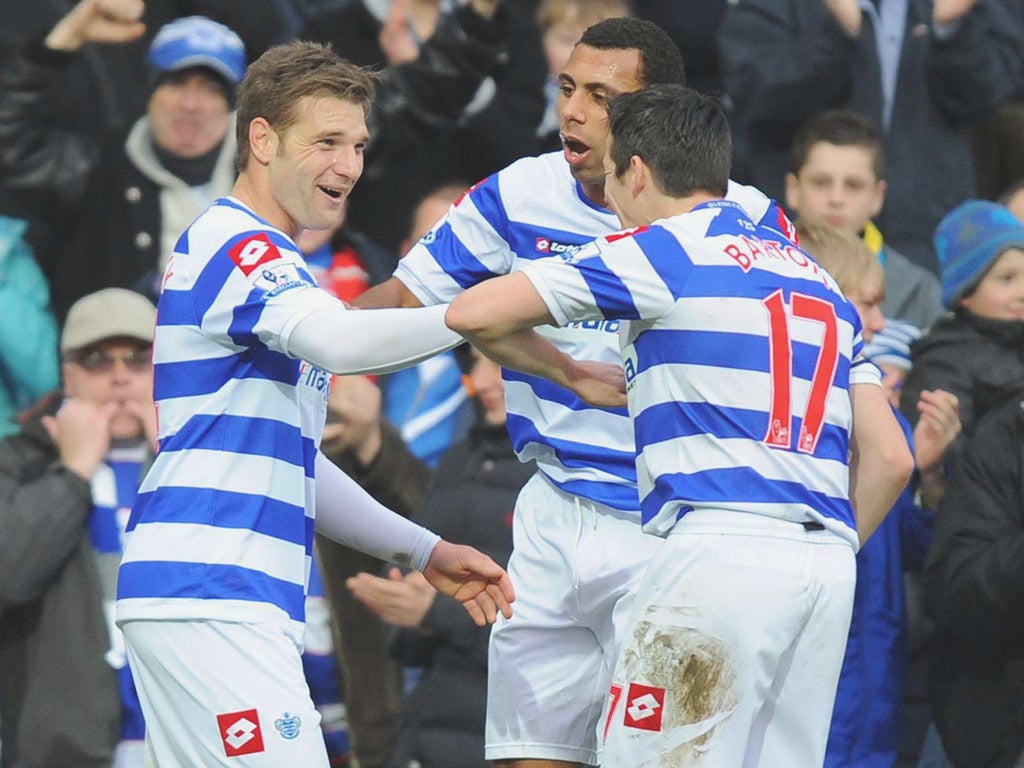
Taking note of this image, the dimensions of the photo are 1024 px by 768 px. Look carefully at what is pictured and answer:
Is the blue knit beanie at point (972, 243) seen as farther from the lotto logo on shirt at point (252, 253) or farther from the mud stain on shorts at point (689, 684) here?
the lotto logo on shirt at point (252, 253)

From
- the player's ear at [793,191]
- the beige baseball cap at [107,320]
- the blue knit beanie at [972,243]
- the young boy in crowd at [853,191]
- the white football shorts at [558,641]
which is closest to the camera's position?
the white football shorts at [558,641]

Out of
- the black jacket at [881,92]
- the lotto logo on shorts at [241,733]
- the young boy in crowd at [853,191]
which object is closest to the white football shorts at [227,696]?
the lotto logo on shorts at [241,733]

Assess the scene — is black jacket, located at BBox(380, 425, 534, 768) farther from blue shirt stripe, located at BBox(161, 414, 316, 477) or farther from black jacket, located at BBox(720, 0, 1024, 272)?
black jacket, located at BBox(720, 0, 1024, 272)

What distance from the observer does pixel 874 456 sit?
5.47 meters

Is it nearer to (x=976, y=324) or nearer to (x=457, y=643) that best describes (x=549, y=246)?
(x=457, y=643)

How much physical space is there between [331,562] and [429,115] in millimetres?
2296

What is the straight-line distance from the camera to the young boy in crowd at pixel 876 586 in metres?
6.34

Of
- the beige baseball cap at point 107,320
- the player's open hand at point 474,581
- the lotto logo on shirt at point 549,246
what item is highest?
the lotto logo on shirt at point 549,246

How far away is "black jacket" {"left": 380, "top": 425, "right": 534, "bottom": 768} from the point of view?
691cm

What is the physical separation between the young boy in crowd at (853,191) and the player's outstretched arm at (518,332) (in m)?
3.20

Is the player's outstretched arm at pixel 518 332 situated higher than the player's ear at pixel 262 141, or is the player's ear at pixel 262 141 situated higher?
the player's ear at pixel 262 141

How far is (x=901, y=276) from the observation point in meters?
8.18

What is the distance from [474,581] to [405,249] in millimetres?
3862

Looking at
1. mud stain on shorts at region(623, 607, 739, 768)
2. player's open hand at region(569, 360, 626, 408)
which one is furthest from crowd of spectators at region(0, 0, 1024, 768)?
player's open hand at region(569, 360, 626, 408)
